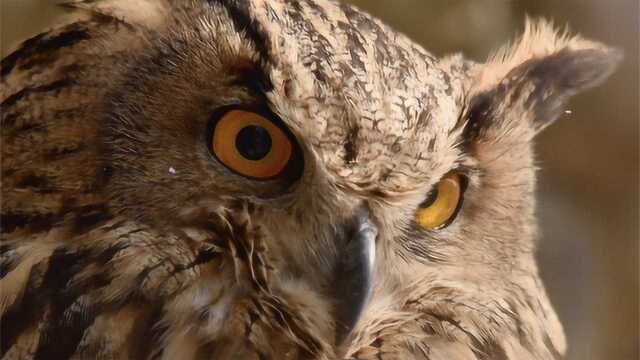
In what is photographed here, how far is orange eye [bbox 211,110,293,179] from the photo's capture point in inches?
29.9

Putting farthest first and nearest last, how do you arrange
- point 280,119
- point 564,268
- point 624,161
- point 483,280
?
point 624,161, point 564,268, point 483,280, point 280,119

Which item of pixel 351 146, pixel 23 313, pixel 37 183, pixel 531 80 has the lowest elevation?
pixel 23 313

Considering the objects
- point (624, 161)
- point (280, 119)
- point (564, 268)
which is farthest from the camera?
point (624, 161)

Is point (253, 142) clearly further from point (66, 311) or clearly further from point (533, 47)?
point (533, 47)

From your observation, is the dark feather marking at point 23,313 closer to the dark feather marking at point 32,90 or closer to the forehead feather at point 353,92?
the dark feather marking at point 32,90

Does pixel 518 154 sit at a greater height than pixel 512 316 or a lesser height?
greater

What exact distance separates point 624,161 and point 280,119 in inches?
26.1

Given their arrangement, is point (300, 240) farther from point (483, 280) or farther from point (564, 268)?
point (564, 268)

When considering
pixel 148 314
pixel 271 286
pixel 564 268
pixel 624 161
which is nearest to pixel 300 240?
pixel 271 286

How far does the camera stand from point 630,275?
1.24 meters

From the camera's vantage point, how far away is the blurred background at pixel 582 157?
Result: 0.93 meters

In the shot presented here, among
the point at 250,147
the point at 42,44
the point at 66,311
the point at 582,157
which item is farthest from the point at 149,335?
the point at 582,157

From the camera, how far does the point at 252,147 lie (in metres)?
0.77

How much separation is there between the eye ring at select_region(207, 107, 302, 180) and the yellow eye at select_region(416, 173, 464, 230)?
155 millimetres
